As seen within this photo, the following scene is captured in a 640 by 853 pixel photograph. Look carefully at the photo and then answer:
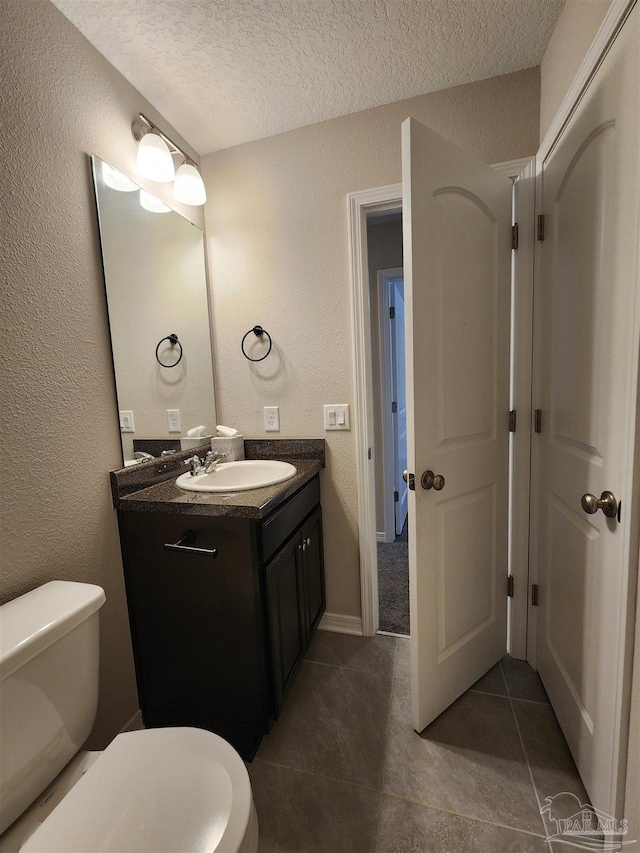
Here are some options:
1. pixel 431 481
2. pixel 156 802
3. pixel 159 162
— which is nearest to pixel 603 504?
pixel 431 481

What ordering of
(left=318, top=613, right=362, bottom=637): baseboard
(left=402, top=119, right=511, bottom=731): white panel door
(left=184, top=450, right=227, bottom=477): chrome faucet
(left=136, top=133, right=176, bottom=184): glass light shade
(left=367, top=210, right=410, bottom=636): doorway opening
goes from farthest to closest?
(left=367, top=210, right=410, bottom=636): doorway opening < (left=318, top=613, right=362, bottom=637): baseboard < (left=184, top=450, right=227, bottom=477): chrome faucet < (left=136, top=133, right=176, bottom=184): glass light shade < (left=402, top=119, right=511, bottom=731): white panel door

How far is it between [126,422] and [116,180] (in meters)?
0.87

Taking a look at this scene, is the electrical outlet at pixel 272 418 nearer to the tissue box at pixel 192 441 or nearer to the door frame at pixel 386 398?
the tissue box at pixel 192 441

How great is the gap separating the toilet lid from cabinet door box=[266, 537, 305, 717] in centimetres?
41

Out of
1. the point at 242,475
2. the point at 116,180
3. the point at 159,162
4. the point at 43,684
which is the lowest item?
the point at 43,684

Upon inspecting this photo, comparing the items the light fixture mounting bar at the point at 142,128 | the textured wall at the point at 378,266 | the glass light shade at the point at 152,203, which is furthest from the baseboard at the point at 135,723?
the light fixture mounting bar at the point at 142,128

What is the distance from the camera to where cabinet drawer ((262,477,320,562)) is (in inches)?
47.0

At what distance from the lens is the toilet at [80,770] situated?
67 cm

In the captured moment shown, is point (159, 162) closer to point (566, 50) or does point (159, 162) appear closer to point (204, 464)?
point (204, 464)

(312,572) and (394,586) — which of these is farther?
(394,586)

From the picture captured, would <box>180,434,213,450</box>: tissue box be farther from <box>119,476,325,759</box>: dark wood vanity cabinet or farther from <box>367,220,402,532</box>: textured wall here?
<box>367,220,402,532</box>: textured wall

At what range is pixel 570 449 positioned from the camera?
1.19m

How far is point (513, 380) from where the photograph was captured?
58.9 inches

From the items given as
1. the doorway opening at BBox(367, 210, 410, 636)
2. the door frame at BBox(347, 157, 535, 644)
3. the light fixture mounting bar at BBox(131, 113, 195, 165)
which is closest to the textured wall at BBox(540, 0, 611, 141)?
the door frame at BBox(347, 157, 535, 644)
